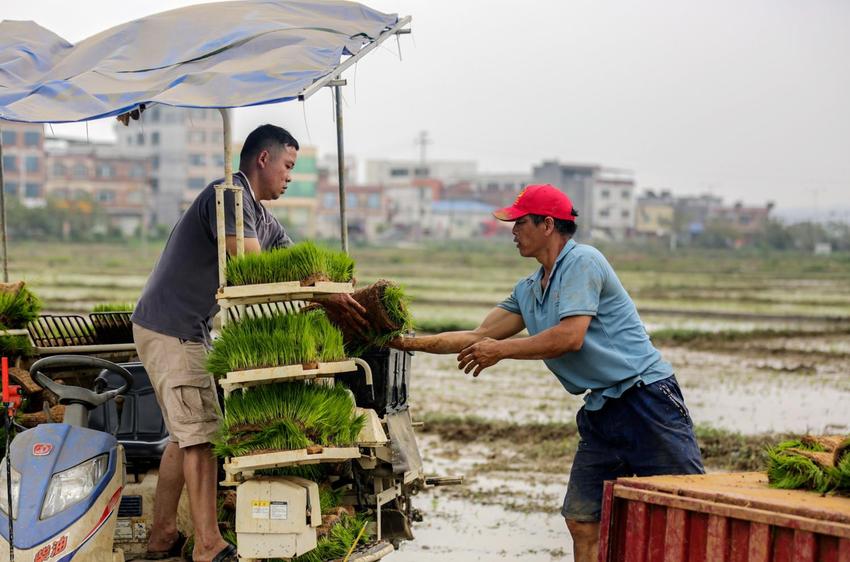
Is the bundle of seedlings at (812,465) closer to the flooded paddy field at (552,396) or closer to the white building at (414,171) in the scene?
the flooded paddy field at (552,396)

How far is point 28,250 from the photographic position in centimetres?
6425

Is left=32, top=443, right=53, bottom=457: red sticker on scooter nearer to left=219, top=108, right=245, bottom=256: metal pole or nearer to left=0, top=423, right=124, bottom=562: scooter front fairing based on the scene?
left=0, top=423, right=124, bottom=562: scooter front fairing

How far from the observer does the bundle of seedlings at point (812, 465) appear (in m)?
4.50

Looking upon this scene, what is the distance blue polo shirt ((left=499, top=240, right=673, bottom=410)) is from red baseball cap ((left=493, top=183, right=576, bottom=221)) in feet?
0.56

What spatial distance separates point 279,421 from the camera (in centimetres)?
480

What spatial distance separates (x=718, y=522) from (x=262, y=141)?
2764 mm

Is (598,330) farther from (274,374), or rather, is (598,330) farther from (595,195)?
(595,195)

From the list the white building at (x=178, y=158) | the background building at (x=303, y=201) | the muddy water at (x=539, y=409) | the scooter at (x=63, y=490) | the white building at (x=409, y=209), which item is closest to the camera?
the scooter at (x=63, y=490)

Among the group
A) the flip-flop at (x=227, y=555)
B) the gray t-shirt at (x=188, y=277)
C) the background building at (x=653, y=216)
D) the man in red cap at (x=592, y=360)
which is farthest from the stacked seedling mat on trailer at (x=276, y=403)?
the background building at (x=653, y=216)

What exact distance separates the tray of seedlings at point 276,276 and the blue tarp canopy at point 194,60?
0.65 meters

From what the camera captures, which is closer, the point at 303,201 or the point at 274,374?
A: the point at 274,374

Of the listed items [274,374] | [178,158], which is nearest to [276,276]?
[274,374]

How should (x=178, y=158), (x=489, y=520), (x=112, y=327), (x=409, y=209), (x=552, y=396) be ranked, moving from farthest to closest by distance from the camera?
(x=409, y=209), (x=178, y=158), (x=552, y=396), (x=489, y=520), (x=112, y=327)

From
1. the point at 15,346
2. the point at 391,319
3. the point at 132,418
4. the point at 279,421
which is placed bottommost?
the point at 132,418
